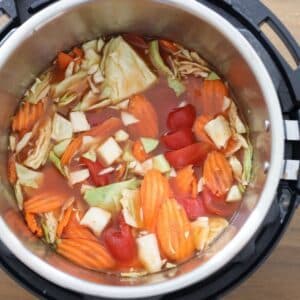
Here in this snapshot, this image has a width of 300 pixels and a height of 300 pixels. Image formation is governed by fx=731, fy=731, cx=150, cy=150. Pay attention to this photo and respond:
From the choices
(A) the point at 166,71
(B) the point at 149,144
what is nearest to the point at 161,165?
(B) the point at 149,144

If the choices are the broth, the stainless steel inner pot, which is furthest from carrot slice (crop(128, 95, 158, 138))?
the stainless steel inner pot

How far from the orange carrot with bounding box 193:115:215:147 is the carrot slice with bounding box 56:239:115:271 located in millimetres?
209

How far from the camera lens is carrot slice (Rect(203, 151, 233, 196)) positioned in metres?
1.04

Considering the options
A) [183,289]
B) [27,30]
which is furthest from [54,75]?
[183,289]

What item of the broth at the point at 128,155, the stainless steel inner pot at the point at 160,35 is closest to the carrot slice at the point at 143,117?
the broth at the point at 128,155

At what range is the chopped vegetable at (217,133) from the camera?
104 cm

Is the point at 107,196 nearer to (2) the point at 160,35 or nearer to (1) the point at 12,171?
(1) the point at 12,171

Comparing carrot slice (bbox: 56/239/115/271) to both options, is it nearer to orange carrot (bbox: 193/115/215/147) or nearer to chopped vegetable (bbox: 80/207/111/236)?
chopped vegetable (bbox: 80/207/111/236)

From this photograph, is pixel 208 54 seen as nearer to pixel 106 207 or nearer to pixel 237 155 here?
pixel 237 155

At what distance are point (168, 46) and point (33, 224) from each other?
1.06ft

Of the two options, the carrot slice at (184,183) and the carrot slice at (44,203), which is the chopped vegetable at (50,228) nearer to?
the carrot slice at (44,203)

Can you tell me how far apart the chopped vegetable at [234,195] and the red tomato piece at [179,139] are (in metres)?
0.09

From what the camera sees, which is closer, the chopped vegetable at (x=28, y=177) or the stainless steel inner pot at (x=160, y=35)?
the stainless steel inner pot at (x=160, y=35)

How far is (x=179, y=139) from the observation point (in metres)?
1.04
